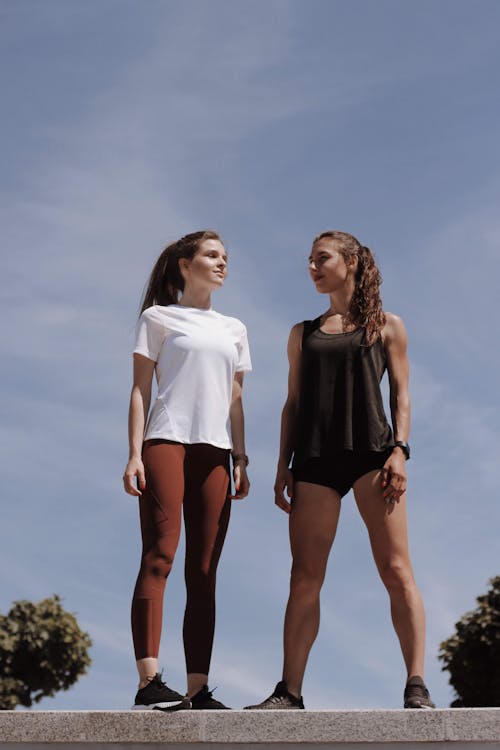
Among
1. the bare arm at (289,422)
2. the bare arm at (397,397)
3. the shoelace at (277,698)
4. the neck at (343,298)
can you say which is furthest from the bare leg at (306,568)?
the neck at (343,298)

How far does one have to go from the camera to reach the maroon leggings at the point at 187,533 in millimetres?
6980

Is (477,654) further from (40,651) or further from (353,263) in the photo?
(353,263)

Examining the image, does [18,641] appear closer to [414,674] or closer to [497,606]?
[497,606]

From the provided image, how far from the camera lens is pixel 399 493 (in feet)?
24.0

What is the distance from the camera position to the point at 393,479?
286 inches

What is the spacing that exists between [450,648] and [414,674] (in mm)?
30053

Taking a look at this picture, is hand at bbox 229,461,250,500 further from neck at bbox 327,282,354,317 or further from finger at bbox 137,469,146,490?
neck at bbox 327,282,354,317

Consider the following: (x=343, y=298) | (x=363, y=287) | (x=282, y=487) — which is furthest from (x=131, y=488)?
(x=363, y=287)

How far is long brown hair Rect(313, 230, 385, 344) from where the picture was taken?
7785 millimetres

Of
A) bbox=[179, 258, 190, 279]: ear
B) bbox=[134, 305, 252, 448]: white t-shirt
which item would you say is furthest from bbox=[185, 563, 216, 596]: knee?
bbox=[179, 258, 190, 279]: ear

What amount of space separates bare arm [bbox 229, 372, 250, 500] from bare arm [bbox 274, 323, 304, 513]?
0.25 meters

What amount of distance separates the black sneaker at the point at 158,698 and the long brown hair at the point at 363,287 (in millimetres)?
2972

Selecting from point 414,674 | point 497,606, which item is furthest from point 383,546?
point 497,606

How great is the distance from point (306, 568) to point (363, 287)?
89.3 inches
